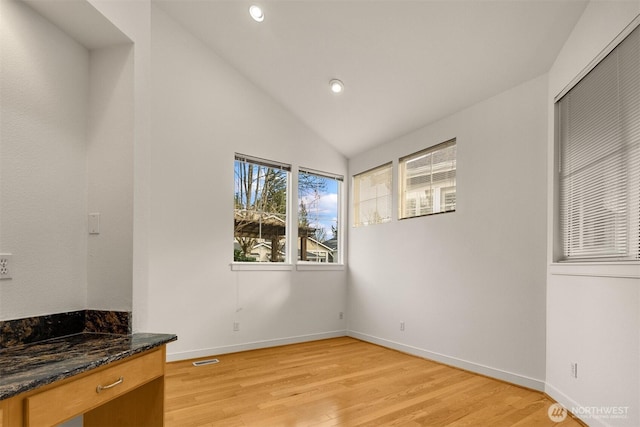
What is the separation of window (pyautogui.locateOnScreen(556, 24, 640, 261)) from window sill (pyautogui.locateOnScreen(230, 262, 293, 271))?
121 inches

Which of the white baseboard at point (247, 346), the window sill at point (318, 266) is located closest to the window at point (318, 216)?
the window sill at point (318, 266)

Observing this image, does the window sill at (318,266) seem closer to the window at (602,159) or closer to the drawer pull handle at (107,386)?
the window at (602,159)

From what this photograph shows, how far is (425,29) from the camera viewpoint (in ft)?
10.6

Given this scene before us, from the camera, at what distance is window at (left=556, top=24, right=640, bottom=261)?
2285 mm

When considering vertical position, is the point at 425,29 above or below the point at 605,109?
above

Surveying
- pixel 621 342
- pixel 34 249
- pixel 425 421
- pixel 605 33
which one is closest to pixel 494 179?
pixel 605 33

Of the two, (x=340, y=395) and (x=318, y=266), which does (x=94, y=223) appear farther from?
(x=318, y=266)

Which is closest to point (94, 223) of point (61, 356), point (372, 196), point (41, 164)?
point (41, 164)

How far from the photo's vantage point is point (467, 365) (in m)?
3.77

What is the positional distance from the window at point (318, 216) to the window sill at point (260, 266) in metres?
0.37

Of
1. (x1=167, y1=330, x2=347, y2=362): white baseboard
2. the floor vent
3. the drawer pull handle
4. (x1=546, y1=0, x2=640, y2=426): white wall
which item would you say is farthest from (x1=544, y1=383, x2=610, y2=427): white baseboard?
the floor vent

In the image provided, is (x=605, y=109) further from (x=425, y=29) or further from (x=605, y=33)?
(x=425, y=29)

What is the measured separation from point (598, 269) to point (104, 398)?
9.34 ft

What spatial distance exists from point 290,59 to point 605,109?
2.91 metres
